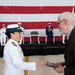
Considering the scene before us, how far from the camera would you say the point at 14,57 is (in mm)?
1594

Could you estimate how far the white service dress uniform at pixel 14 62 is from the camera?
159 centimetres

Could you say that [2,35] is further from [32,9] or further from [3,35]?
[32,9]

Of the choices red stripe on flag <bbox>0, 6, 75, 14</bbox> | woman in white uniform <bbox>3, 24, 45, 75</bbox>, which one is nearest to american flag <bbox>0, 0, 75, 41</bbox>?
red stripe on flag <bbox>0, 6, 75, 14</bbox>

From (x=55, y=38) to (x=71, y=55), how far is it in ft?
6.18

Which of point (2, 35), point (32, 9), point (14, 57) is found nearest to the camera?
point (14, 57)

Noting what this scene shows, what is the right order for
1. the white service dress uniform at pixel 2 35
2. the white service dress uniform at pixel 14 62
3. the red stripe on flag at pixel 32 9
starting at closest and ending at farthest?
the white service dress uniform at pixel 14 62 → the white service dress uniform at pixel 2 35 → the red stripe on flag at pixel 32 9

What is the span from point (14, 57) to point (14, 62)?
4 centimetres

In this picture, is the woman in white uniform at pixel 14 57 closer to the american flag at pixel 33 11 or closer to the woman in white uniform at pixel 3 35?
the woman in white uniform at pixel 3 35

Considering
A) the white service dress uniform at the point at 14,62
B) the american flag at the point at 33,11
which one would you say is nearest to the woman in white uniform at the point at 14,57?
the white service dress uniform at the point at 14,62

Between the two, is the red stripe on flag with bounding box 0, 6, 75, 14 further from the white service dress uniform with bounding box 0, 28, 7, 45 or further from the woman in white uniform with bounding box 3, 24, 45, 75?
the woman in white uniform with bounding box 3, 24, 45, 75

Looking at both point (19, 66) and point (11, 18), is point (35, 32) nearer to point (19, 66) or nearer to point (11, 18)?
point (11, 18)

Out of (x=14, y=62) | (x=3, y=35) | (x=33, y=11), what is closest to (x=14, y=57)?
(x=14, y=62)

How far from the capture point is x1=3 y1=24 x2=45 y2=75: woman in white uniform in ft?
5.24

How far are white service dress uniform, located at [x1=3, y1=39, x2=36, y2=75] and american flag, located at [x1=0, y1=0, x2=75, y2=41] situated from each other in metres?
1.49
